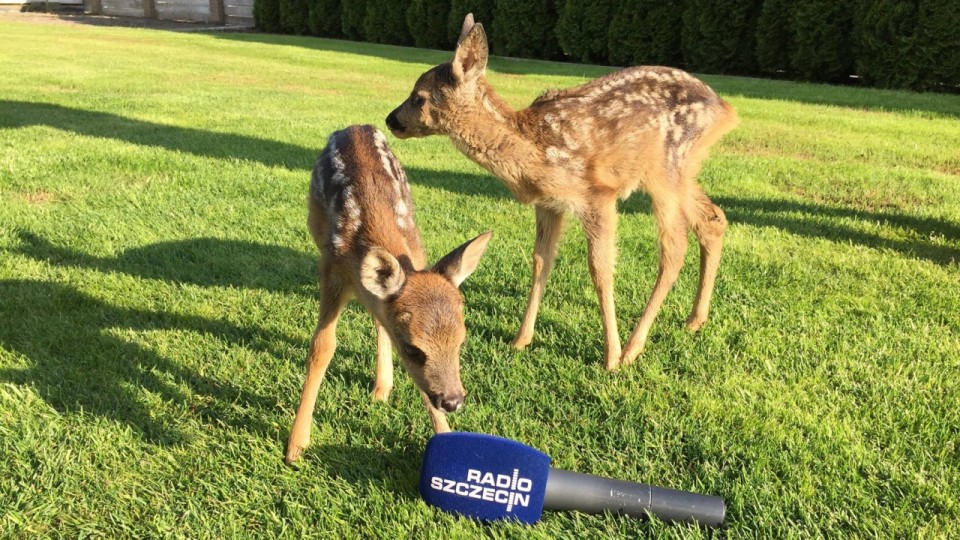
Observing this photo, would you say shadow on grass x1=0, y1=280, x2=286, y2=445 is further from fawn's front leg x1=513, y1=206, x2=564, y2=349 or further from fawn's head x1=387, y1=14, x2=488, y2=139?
fawn's head x1=387, y1=14, x2=488, y2=139

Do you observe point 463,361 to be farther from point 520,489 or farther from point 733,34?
point 733,34

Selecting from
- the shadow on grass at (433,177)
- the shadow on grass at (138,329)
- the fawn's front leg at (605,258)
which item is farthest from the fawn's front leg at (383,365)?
the shadow on grass at (433,177)

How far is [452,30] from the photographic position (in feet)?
72.6

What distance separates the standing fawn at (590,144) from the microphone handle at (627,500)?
118cm

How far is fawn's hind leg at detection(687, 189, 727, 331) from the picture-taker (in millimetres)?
4230

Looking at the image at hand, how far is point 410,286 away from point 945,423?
2.38m

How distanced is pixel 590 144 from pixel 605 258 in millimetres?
597

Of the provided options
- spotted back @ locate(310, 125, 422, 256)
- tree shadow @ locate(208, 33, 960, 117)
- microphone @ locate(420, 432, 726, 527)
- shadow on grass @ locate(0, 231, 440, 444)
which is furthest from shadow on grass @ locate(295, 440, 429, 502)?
tree shadow @ locate(208, 33, 960, 117)

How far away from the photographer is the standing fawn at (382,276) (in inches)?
107

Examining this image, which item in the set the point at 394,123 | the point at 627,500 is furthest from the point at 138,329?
the point at 627,500

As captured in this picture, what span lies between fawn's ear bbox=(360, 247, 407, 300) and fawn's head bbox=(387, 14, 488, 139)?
4.20ft

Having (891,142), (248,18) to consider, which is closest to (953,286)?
(891,142)

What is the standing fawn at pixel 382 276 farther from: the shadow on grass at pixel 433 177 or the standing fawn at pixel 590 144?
the shadow on grass at pixel 433 177

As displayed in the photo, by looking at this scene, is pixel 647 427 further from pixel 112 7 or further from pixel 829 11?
pixel 112 7
